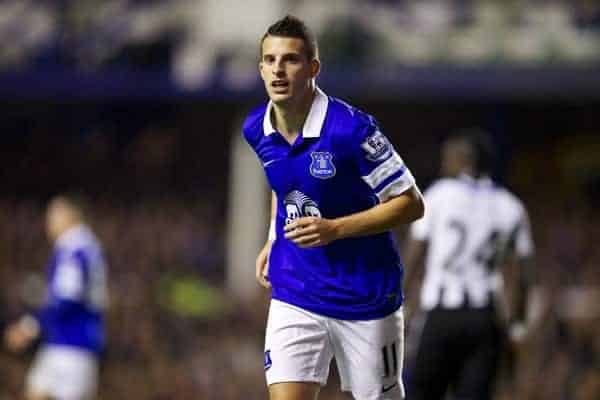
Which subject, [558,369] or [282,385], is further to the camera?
[558,369]

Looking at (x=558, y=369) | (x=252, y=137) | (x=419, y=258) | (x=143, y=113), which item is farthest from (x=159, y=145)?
(x=252, y=137)

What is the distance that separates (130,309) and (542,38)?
7.53 meters

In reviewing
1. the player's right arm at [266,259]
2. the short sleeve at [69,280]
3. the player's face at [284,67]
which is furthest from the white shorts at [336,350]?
the short sleeve at [69,280]

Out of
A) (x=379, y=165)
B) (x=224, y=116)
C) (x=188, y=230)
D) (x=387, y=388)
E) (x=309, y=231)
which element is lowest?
(x=387, y=388)

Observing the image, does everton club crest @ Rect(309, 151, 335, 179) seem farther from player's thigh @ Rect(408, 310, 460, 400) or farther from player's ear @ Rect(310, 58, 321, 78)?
player's thigh @ Rect(408, 310, 460, 400)

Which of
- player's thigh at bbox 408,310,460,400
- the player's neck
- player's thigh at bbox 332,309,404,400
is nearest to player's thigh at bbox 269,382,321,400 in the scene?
player's thigh at bbox 332,309,404,400

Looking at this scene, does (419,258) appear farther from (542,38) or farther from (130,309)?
(542,38)

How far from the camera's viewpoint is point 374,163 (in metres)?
6.91

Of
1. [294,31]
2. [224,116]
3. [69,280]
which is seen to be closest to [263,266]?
[294,31]

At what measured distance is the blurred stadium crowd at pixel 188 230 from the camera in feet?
63.9

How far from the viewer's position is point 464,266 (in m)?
9.87

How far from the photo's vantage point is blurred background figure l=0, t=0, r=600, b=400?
24281 mm

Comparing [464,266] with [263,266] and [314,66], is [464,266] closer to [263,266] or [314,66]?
[263,266]

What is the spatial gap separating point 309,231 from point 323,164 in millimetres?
Answer: 444
